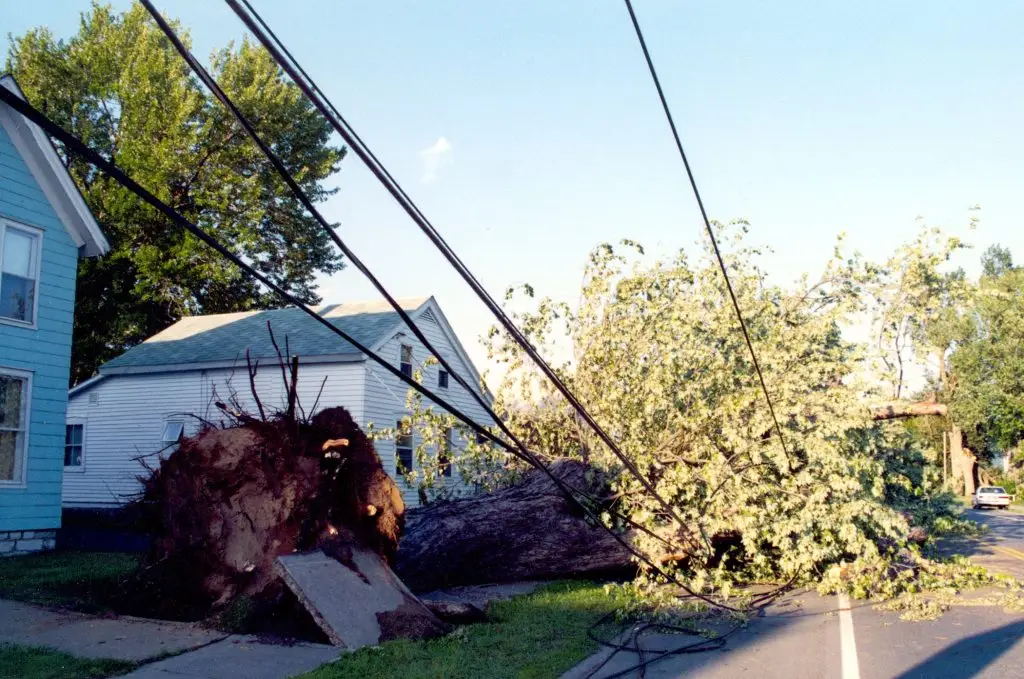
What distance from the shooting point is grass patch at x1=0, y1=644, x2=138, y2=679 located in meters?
5.59

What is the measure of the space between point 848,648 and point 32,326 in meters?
12.0

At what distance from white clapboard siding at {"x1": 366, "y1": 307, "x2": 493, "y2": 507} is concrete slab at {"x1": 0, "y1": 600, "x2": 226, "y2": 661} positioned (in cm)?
1085

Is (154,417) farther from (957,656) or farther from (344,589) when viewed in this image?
(957,656)

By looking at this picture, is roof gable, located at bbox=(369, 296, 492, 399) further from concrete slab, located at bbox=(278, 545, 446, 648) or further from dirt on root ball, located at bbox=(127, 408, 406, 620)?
concrete slab, located at bbox=(278, 545, 446, 648)

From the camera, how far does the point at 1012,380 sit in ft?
144

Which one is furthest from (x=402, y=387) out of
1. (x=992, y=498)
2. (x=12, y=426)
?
(x=992, y=498)

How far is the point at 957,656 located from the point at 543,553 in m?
4.82

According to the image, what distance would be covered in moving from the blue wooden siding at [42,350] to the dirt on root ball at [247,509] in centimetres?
579

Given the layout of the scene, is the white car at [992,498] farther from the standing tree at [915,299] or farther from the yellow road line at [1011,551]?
the standing tree at [915,299]

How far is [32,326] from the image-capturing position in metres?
13.2

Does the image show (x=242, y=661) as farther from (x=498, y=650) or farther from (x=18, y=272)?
(x=18, y=272)

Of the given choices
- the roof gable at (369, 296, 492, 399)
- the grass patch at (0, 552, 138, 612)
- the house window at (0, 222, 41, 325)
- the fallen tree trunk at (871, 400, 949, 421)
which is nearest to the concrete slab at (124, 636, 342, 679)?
the grass patch at (0, 552, 138, 612)

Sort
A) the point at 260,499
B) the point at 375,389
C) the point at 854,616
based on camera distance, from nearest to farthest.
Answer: the point at 260,499
the point at 854,616
the point at 375,389

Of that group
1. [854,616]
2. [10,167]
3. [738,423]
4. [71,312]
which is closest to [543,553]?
[738,423]
